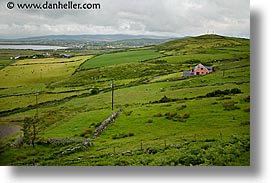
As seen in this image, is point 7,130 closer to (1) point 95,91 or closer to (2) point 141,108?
(1) point 95,91

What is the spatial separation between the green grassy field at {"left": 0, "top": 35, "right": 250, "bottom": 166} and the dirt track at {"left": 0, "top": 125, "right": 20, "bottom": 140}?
0.28 feet

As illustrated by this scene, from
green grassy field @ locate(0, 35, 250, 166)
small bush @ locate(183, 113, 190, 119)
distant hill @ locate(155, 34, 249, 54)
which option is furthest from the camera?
distant hill @ locate(155, 34, 249, 54)

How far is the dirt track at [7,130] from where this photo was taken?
618cm

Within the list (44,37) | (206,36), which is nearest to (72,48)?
(44,37)

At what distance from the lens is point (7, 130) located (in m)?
6.20

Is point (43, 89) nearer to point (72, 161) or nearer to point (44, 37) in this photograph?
point (44, 37)

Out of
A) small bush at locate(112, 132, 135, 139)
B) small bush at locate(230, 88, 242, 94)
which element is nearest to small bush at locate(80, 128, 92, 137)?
small bush at locate(112, 132, 135, 139)

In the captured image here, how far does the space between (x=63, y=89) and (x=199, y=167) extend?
2653 mm

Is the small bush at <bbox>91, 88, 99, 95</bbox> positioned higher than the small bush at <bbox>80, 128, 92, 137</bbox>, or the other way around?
the small bush at <bbox>91, 88, 99, 95</bbox>

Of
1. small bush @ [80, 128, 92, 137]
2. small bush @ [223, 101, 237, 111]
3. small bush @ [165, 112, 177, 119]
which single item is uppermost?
small bush @ [223, 101, 237, 111]

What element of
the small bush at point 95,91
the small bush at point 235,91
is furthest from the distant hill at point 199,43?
the small bush at point 95,91

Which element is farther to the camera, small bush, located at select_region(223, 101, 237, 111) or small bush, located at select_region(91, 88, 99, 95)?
small bush, located at select_region(91, 88, 99, 95)

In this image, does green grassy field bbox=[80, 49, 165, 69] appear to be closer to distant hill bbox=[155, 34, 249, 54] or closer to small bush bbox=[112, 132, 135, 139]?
distant hill bbox=[155, 34, 249, 54]

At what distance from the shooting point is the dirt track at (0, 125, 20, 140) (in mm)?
6184
